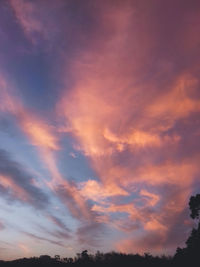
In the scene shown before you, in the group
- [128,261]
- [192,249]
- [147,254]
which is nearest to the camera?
[192,249]

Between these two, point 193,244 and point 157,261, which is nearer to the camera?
point 193,244

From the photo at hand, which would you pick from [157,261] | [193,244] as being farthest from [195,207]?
[157,261]

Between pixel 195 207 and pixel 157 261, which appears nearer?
pixel 195 207

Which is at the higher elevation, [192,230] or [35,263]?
[192,230]

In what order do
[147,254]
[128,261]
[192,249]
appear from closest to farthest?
1. [192,249]
2. [128,261]
3. [147,254]

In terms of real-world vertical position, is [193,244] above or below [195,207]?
below

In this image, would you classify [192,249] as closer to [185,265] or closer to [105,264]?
[185,265]

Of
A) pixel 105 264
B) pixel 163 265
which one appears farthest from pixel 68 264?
pixel 163 265

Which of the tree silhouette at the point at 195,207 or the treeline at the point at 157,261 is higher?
the tree silhouette at the point at 195,207

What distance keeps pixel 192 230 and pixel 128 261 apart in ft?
58.4

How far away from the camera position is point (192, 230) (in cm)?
4116

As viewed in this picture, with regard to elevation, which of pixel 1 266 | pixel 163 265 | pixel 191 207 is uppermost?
pixel 191 207

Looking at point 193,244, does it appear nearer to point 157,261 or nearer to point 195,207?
point 195,207

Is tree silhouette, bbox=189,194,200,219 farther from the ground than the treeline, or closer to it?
farther from the ground
